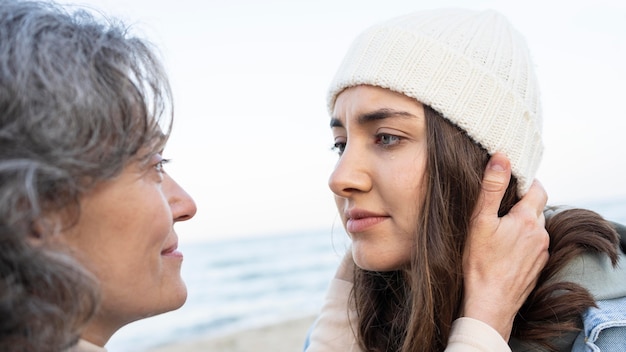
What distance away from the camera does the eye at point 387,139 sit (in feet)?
7.92

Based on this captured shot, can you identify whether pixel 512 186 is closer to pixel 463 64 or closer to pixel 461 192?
pixel 461 192

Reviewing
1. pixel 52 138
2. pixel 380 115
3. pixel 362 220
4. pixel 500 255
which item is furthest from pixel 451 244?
pixel 52 138

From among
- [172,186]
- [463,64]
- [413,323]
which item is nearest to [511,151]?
[463,64]

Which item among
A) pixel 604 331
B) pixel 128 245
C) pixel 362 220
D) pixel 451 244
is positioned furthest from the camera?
pixel 362 220

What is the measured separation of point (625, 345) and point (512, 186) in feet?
2.50

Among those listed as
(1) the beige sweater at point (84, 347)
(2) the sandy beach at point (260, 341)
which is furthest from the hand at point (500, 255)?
(2) the sandy beach at point (260, 341)

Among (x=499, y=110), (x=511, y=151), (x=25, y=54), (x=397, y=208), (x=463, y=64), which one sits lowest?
(x=397, y=208)

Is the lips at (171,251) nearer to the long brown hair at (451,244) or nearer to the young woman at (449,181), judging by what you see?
the young woman at (449,181)

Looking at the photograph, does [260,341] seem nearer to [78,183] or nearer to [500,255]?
[500,255]

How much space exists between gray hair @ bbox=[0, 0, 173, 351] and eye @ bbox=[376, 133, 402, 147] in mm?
1091

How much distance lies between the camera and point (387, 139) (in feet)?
8.00

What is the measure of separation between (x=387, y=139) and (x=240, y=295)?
1999 cm

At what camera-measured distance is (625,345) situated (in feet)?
6.68

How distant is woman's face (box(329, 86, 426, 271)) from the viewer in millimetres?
2371
